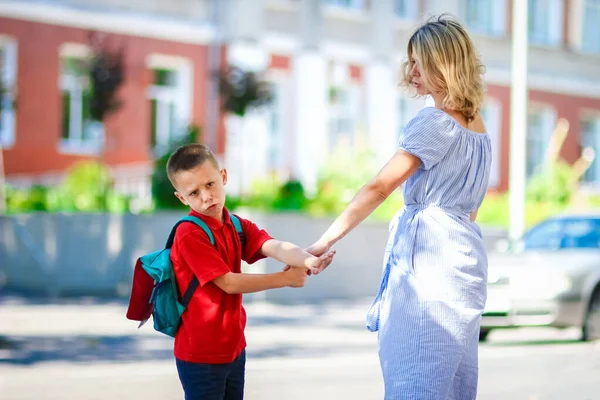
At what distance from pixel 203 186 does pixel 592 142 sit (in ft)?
110

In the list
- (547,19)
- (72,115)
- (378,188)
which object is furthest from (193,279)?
(547,19)

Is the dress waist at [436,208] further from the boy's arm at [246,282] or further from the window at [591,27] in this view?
the window at [591,27]

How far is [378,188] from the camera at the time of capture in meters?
4.12

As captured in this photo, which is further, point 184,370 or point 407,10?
point 407,10

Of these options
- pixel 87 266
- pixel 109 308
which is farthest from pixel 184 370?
pixel 87 266

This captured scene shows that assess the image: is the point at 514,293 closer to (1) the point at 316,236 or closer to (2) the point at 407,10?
(1) the point at 316,236

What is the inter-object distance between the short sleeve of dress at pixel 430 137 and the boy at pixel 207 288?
2.39 ft

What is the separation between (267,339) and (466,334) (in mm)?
8471

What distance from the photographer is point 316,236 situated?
18562 millimetres

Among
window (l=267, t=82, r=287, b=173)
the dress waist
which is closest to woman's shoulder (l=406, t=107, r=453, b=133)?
the dress waist

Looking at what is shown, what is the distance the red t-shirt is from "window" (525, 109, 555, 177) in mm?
31277

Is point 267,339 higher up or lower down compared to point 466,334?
lower down

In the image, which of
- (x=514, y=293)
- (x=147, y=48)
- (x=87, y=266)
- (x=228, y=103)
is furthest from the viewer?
(x=147, y=48)

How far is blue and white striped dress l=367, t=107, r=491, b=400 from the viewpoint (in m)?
4.02
